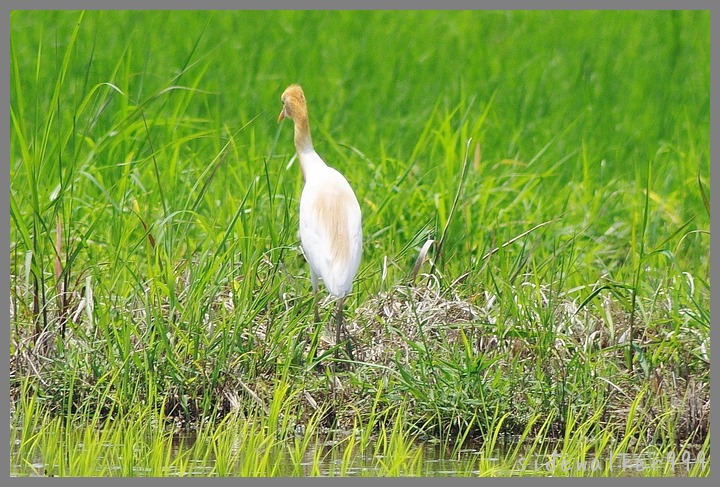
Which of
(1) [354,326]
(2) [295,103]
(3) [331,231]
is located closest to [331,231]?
(3) [331,231]

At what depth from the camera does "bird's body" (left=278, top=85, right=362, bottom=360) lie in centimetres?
514

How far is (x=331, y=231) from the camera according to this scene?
5324mm

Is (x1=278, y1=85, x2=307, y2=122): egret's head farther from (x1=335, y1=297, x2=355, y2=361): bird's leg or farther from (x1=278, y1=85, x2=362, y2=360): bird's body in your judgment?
(x1=335, y1=297, x2=355, y2=361): bird's leg

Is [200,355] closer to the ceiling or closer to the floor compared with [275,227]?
closer to the floor

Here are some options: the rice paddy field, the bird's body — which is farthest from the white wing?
the rice paddy field

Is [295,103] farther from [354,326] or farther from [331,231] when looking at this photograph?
[354,326]

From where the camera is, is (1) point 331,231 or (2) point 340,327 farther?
(1) point 331,231

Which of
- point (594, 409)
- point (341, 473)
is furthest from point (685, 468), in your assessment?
point (341, 473)

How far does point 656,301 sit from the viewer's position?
5355 millimetres

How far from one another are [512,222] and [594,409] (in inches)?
65.9

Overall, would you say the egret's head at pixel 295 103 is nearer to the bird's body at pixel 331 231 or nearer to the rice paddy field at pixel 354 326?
the bird's body at pixel 331 231

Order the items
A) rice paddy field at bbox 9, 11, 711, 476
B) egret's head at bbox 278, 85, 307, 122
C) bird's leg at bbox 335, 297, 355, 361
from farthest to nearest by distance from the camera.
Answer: egret's head at bbox 278, 85, 307, 122 < bird's leg at bbox 335, 297, 355, 361 < rice paddy field at bbox 9, 11, 711, 476

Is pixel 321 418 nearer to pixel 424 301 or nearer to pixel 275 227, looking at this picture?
pixel 424 301

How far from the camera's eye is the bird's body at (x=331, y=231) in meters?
5.14
